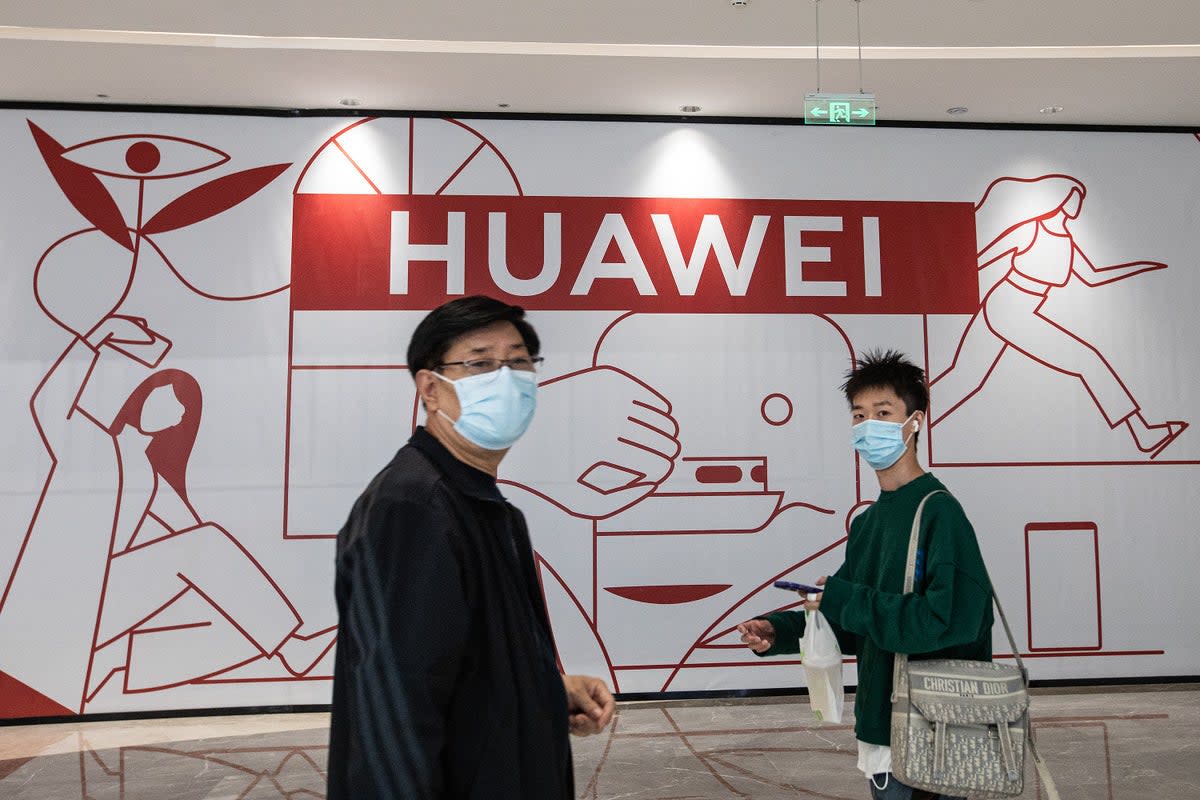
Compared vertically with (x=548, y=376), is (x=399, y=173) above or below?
above

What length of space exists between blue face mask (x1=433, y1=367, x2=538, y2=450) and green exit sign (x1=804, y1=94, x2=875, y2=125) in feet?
10.7

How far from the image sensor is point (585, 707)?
1546 millimetres

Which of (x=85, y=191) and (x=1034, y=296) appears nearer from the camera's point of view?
(x=85, y=191)

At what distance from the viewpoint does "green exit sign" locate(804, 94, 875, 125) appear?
14.2 feet

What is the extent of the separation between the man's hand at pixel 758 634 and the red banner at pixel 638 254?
3246 millimetres

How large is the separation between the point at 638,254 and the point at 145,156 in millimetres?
2827

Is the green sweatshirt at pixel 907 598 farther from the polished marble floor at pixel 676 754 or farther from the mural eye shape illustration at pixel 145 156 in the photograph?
the mural eye shape illustration at pixel 145 156

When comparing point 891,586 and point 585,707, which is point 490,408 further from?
point 891,586

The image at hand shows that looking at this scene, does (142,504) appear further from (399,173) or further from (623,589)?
(623,589)

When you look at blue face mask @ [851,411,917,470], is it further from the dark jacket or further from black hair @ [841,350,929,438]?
the dark jacket

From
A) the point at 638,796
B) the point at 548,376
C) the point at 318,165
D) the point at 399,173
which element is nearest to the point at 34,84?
the point at 318,165

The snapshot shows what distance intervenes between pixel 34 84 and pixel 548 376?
3.16 m

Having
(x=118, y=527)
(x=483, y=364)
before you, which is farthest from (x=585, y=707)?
(x=118, y=527)

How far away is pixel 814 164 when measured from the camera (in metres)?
5.50
